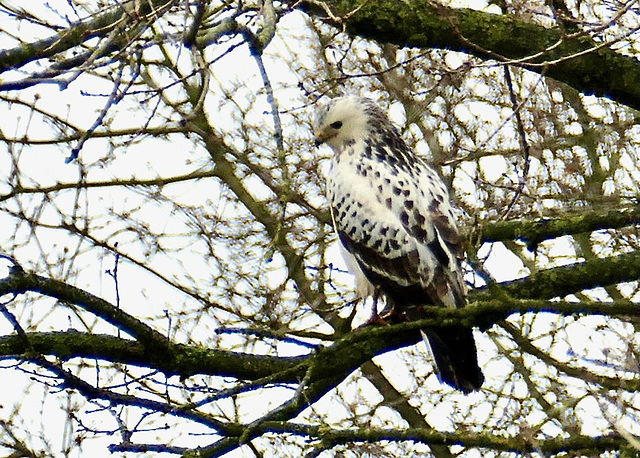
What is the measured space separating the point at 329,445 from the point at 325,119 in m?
2.80

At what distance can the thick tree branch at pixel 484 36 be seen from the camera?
18.1 feet

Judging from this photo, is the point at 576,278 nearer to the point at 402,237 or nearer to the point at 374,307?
the point at 402,237

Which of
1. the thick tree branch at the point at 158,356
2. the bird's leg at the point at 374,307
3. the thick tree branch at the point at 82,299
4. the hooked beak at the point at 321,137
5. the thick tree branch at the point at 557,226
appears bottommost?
the thick tree branch at the point at 158,356

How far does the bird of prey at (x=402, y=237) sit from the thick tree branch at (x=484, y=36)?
789mm

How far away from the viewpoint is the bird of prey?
551cm

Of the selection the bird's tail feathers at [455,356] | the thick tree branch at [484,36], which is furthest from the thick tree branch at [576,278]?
the thick tree branch at [484,36]

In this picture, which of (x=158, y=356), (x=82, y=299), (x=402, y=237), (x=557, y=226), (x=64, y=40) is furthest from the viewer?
(x=402, y=237)

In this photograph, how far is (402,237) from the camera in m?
5.73

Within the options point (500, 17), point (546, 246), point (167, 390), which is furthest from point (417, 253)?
point (546, 246)

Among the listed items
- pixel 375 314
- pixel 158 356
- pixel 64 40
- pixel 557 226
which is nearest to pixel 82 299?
pixel 158 356

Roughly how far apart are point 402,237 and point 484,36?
3.65ft

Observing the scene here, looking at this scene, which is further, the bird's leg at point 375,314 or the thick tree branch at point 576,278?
the bird's leg at point 375,314

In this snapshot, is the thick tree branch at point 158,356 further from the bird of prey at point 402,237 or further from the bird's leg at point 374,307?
the bird's leg at point 374,307

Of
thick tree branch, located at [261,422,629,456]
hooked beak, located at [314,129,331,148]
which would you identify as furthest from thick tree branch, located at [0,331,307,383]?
hooked beak, located at [314,129,331,148]
